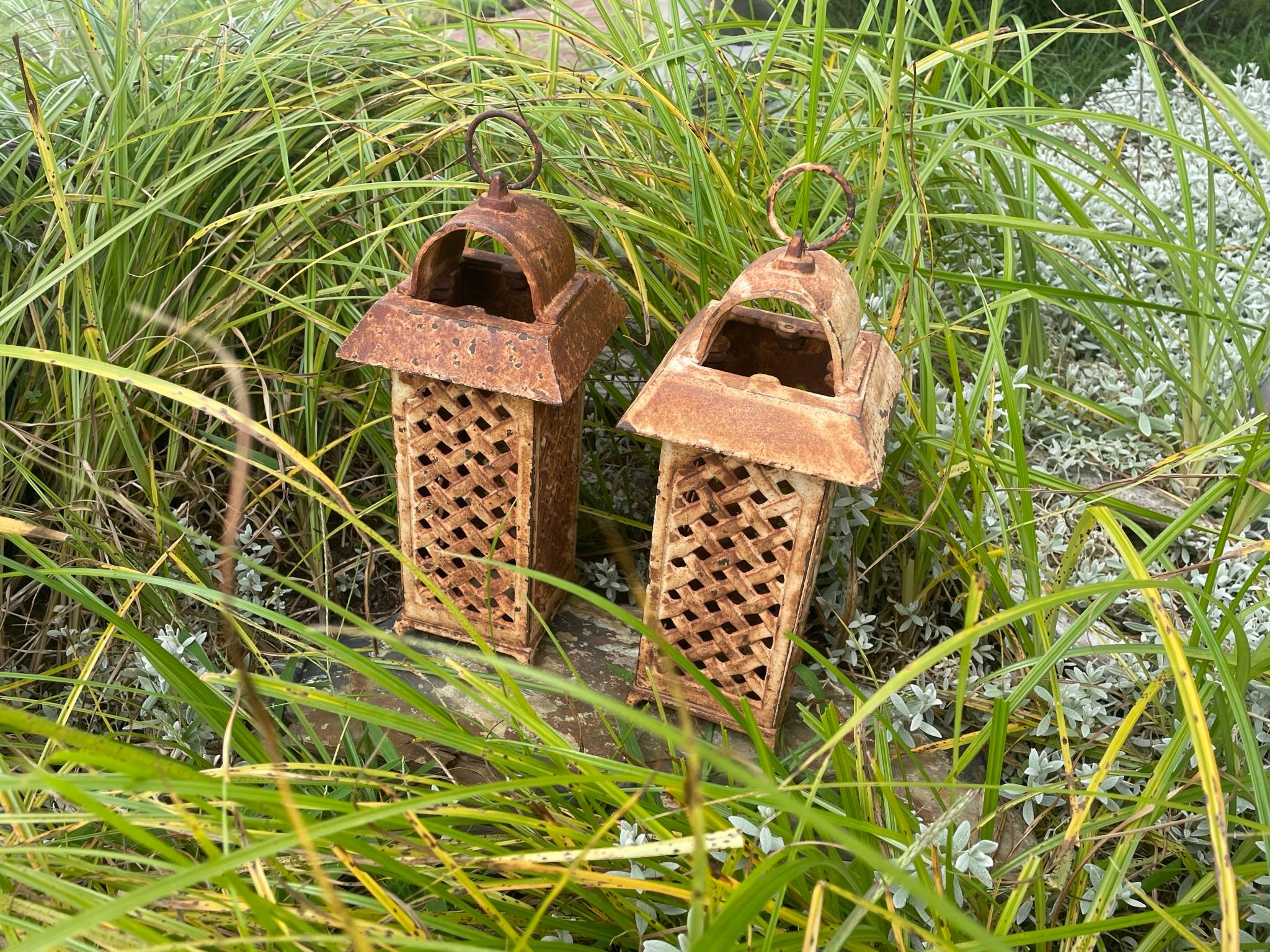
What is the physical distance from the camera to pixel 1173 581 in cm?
121

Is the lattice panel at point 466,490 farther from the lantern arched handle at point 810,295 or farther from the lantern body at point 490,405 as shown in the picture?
the lantern arched handle at point 810,295

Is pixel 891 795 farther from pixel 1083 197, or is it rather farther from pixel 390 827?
pixel 1083 197

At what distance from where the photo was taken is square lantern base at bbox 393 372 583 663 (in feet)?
5.26

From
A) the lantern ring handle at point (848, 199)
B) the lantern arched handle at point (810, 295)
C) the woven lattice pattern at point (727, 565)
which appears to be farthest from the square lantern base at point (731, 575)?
the lantern ring handle at point (848, 199)

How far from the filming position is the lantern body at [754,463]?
1390 mm

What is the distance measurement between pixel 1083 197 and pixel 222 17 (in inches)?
89.9

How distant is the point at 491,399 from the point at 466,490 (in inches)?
7.0

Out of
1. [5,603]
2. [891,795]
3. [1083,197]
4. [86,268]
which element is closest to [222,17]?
[86,268]

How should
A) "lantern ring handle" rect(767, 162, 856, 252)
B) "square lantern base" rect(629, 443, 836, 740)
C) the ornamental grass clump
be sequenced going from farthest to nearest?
1. "square lantern base" rect(629, 443, 836, 740)
2. "lantern ring handle" rect(767, 162, 856, 252)
3. the ornamental grass clump

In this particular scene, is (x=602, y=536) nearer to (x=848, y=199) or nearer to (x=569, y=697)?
(x=569, y=697)

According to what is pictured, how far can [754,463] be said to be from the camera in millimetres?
1438

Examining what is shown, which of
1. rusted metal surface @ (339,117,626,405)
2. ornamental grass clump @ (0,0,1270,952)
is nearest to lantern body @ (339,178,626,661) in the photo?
rusted metal surface @ (339,117,626,405)

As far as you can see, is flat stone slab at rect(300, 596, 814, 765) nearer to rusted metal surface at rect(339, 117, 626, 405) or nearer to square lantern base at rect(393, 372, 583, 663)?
square lantern base at rect(393, 372, 583, 663)

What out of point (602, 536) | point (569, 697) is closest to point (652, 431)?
point (569, 697)
